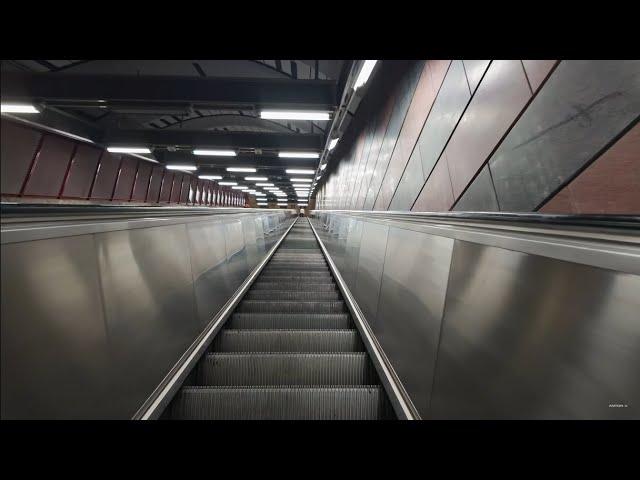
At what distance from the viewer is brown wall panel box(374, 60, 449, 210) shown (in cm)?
412

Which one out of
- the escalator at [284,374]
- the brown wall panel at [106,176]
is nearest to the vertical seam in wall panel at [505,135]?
the escalator at [284,374]

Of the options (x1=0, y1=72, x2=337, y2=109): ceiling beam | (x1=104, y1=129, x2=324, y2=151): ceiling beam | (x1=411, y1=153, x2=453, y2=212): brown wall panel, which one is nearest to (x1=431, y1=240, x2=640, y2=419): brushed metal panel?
(x1=411, y1=153, x2=453, y2=212): brown wall panel

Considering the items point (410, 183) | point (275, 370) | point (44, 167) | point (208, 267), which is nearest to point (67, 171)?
point (44, 167)

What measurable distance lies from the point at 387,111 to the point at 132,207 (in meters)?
6.06

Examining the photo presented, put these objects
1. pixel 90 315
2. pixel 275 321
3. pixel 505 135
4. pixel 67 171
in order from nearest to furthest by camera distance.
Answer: pixel 90 315 → pixel 505 135 → pixel 275 321 → pixel 67 171

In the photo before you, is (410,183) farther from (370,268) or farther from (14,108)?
(14,108)

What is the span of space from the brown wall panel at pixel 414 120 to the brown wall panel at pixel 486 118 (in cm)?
113

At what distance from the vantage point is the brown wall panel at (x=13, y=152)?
2.95 feet

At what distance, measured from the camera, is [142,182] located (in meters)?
10.4

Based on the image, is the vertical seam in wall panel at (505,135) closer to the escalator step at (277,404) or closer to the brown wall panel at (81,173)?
the escalator step at (277,404)

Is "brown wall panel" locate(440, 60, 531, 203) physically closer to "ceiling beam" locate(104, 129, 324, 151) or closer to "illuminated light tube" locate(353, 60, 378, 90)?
"illuminated light tube" locate(353, 60, 378, 90)

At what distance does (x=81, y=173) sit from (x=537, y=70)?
7.30m
